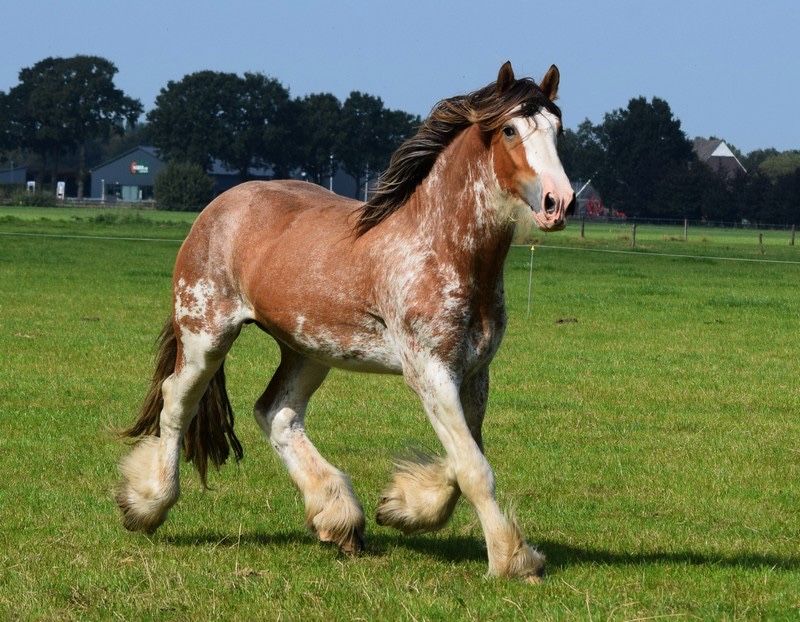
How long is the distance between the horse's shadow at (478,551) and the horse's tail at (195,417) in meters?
0.56

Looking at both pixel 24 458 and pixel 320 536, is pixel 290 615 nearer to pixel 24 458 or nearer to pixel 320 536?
pixel 320 536

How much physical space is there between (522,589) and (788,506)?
107 inches

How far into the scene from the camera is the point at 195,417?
23.9ft

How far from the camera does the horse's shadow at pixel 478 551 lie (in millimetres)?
6203

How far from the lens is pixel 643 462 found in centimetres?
897

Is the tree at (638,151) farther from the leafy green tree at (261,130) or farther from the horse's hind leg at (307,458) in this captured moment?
the horse's hind leg at (307,458)

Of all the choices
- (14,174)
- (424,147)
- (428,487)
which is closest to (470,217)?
(424,147)

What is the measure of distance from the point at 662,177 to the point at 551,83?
95.0 metres

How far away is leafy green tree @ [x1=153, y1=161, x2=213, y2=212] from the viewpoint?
8319 centimetres

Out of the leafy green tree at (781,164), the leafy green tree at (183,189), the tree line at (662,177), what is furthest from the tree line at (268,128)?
the leafy green tree at (781,164)

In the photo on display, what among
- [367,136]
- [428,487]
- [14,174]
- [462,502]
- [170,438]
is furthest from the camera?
[14,174]

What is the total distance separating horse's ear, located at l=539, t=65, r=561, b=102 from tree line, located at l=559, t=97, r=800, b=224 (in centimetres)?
8021

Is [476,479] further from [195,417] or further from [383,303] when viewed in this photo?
[195,417]

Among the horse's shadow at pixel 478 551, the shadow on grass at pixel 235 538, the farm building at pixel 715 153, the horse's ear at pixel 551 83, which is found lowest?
the shadow on grass at pixel 235 538
